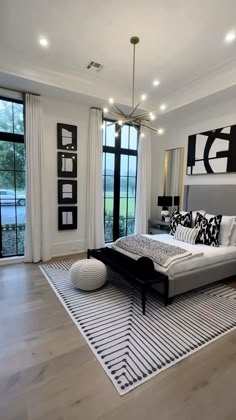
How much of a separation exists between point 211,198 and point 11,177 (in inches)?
151

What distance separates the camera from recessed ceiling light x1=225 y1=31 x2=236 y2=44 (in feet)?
9.07

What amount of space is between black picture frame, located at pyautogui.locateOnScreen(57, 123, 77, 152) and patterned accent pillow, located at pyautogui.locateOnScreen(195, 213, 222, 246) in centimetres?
292

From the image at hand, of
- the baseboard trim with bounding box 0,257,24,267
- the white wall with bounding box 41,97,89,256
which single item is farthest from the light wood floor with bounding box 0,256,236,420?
the white wall with bounding box 41,97,89,256

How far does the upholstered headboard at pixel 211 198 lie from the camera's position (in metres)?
3.96

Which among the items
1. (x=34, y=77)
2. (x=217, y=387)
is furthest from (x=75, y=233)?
(x=217, y=387)

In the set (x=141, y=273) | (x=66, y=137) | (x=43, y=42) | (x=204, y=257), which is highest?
(x=43, y=42)

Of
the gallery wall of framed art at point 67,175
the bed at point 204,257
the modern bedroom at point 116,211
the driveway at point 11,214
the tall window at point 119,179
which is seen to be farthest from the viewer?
the tall window at point 119,179

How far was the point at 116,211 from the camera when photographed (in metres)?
5.35

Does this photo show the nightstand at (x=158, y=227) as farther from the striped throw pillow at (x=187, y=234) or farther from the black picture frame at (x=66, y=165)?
the black picture frame at (x=66, y=165)

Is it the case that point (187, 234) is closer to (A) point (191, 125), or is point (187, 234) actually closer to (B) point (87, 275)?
(B) point (87, 275)

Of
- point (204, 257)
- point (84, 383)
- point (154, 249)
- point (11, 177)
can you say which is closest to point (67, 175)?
point (11, 177)

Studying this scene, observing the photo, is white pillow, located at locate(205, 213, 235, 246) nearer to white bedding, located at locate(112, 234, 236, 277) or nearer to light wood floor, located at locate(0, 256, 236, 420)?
white bedding, located at locate(112, 234, 236, 277)

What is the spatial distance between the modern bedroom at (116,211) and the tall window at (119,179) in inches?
1.2

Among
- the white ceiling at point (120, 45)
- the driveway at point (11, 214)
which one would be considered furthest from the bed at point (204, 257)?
the driveway at point (11, 214)
